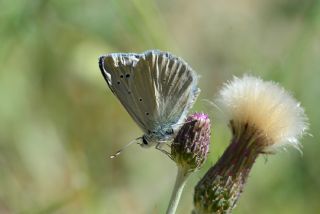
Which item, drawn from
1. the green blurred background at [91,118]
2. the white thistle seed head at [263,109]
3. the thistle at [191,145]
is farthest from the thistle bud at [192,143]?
the green blurred background at [91,118]

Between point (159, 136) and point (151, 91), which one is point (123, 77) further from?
point (159, 136)

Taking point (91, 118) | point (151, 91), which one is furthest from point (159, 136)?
point (91, 118)

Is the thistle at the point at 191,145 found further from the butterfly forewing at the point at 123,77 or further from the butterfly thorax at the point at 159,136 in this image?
the butterfly forewing at the point at 123,77


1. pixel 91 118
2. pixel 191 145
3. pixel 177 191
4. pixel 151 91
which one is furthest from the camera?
pixel 91 118

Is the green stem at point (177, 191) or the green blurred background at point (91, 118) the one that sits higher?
the green blurred background at point (91, 118)

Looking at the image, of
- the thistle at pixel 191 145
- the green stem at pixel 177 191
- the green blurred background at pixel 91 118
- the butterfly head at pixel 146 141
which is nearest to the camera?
the green stem at pixel 177 191
